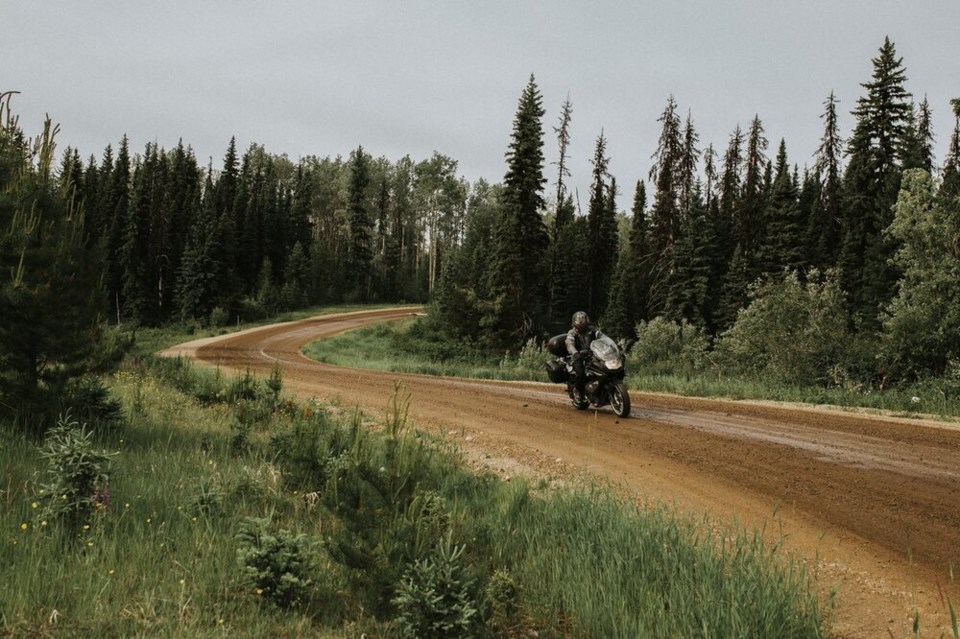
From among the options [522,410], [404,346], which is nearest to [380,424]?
Result: [522,410]

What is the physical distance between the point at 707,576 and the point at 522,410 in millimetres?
7797

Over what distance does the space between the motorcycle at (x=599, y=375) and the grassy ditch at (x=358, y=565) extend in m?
5.52

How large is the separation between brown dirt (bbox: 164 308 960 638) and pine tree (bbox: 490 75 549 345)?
25875mm

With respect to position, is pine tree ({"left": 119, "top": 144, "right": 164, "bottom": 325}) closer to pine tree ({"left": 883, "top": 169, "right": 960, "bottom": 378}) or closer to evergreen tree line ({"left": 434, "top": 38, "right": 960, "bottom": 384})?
evergreen tree line ({"left": 434, "top": 38, "right": 960, "bottom": 384})

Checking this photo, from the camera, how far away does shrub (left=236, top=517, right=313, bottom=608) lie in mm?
3389

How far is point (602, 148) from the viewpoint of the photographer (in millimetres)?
55562

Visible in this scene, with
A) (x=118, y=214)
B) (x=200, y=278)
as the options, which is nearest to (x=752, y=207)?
(x=200, y=278)

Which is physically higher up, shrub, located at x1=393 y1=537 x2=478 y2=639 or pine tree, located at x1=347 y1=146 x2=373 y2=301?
pine tree, located at x1=347 y1=146 x2=373 y2=301

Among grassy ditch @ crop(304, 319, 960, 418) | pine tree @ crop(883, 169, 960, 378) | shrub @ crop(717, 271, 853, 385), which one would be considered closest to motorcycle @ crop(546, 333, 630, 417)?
grassy ditch @ crop(304, 319, 960, 418)

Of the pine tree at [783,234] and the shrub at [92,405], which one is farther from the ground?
the pine tree at [783,234]

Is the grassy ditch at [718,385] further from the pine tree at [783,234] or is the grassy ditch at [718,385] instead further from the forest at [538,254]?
the pine tree at [783,234]

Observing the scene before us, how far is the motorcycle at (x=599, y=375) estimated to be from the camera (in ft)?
34.3

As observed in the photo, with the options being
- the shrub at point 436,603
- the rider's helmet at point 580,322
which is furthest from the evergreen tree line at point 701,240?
the shrub at point 436,603

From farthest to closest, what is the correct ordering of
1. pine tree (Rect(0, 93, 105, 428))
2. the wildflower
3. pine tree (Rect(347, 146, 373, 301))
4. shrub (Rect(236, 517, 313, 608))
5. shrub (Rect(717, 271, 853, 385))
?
1. pine tree (Rect(347, 146, 373, 301))
2. shrub (Rect(717, 271, 853, 385))
3. pine tree (Rect(0, 93, 105, 428))
4. the wildflower
5. shrub (Rect(236, 517, 313, 608))
